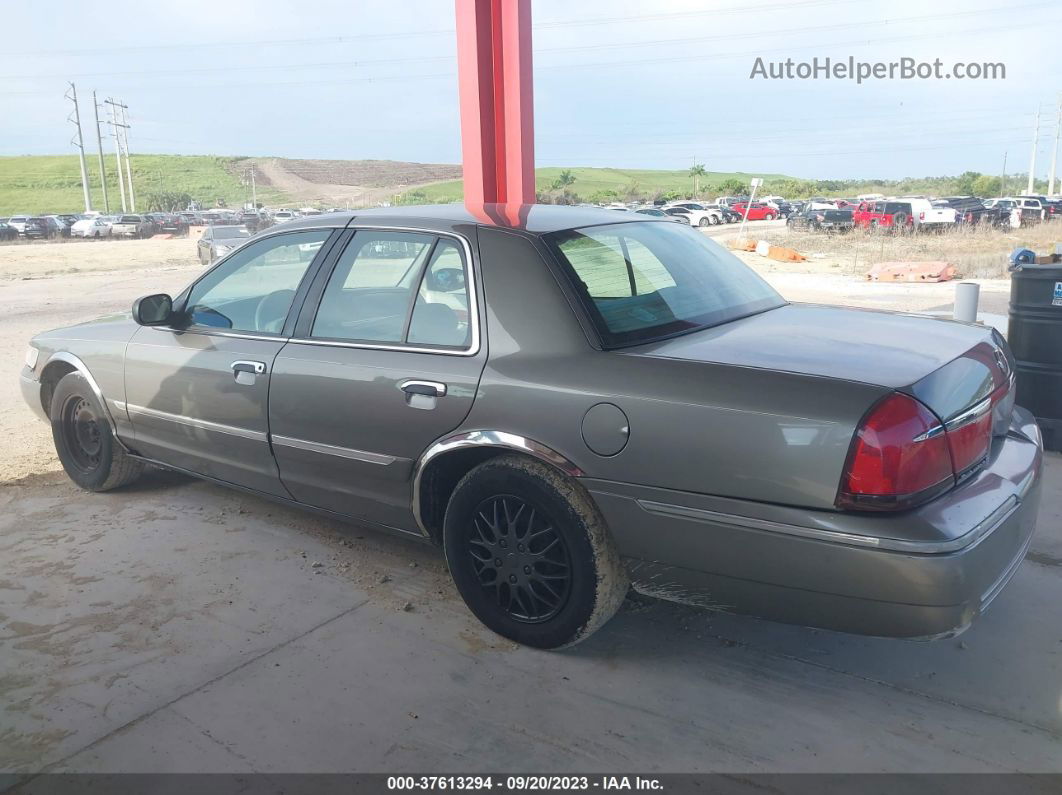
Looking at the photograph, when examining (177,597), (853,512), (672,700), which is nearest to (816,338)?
(853,512)

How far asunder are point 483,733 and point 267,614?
1.25 metres

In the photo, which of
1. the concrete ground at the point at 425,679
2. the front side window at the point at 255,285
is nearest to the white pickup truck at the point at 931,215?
the concrete ground at the point at 425,679

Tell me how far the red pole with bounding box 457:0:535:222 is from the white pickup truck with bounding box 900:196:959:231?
91.3 feet

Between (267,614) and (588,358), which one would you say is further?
(267,614)

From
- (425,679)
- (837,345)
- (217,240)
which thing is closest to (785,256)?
(217,240)

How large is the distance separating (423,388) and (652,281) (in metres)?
1.00

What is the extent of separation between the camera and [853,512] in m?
2.46

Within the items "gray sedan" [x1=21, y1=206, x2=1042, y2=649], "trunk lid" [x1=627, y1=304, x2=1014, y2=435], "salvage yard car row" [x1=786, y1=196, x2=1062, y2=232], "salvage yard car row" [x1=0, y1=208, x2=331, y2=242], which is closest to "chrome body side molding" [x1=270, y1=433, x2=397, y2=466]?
"gray sedan" [x1=21, y1=206, x2=1042, y2=649]

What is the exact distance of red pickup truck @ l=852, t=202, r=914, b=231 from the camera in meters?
33.1

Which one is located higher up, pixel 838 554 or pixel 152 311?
pixel 152 311

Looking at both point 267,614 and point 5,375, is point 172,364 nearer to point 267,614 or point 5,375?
point 267,614

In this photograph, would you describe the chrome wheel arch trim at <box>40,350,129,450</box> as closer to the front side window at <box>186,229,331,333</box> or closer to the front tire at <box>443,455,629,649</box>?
the front side window at <box>186,229,331,333</box>

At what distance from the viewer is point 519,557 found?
3.13 metres

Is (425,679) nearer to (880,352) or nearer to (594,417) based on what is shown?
(594,417)
